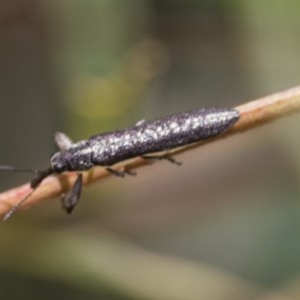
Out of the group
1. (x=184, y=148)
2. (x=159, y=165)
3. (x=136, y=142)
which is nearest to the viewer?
(x=184, y=148)

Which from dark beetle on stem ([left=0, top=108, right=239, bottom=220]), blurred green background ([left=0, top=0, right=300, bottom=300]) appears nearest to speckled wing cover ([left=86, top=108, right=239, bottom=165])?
dark beetle on stem ([left=0, top=108, right=239, bottom=220])

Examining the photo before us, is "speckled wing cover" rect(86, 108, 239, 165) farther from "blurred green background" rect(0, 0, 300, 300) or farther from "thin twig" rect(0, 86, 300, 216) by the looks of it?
"blurred green background" rect(0, 0, 300, 300)

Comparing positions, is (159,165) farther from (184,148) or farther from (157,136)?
(184,148)

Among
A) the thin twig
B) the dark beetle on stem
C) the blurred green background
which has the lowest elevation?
the thin twig

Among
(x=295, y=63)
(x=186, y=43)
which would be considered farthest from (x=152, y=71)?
(x=186, y=43)

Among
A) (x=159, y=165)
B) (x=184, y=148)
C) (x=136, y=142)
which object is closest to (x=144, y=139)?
(x=136, y=142)

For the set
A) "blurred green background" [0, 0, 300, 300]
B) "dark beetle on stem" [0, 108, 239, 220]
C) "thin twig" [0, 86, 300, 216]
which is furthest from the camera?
"blurred green background" [0, 0, 300, 300]

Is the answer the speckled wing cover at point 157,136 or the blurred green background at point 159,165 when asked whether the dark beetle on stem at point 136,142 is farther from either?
the blurred green background at point 159,165
